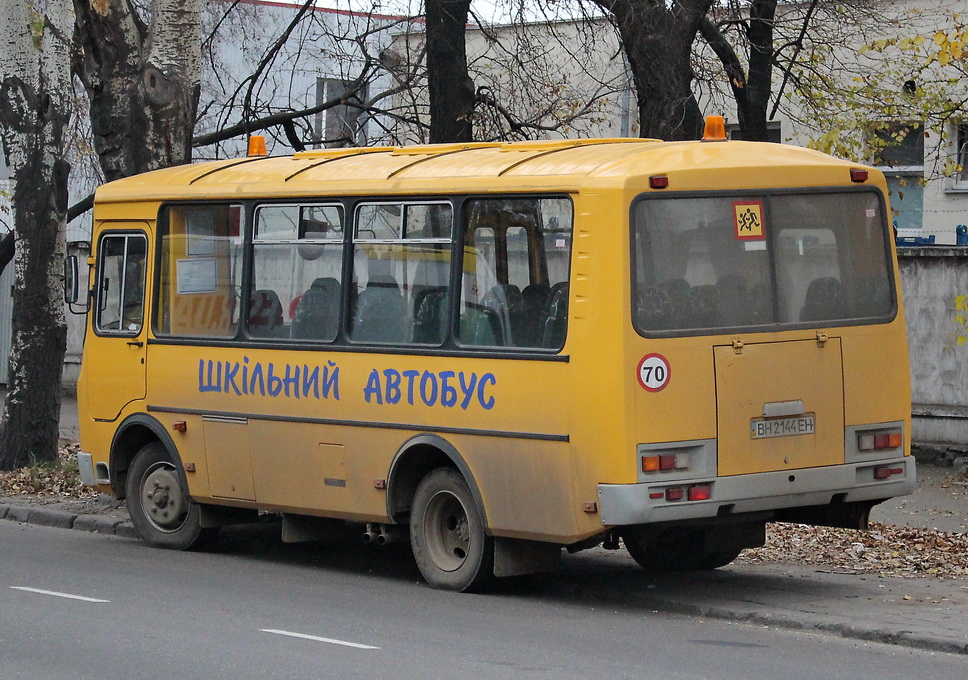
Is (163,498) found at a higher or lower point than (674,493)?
lower

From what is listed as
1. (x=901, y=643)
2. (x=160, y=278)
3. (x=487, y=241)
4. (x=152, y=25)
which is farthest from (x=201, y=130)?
(x=901, y=643)

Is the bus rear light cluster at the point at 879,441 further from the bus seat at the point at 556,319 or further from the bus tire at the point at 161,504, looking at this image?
the bus tire at the point at 161,504

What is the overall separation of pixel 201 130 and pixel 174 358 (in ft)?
71.4

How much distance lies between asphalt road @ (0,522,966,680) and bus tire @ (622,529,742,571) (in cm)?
46

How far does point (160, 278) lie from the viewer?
12359mm

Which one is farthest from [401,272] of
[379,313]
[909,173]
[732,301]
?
[909,173]

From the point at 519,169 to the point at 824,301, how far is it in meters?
2.00

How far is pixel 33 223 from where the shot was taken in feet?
56.0

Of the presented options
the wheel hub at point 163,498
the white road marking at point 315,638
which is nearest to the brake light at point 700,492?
the white road marking at point 315,638

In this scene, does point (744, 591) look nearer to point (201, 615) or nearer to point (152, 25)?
point (201, 615)

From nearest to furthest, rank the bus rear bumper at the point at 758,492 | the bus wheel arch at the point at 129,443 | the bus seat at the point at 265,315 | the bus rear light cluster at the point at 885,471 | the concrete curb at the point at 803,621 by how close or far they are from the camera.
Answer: the concrete curb at the point at 803,621 → the bus rear bumper at the point at 758,492 → the bus rear light cluster at the point at 885,471 → the bus seat at the point at 265,315 → the bus wheel arch at the point at 129,443

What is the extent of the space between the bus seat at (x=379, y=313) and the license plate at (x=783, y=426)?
2.41 meters

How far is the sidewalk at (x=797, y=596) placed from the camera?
8.70 metres

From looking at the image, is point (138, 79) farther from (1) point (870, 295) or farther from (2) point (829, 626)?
(2) point (829, 626)
